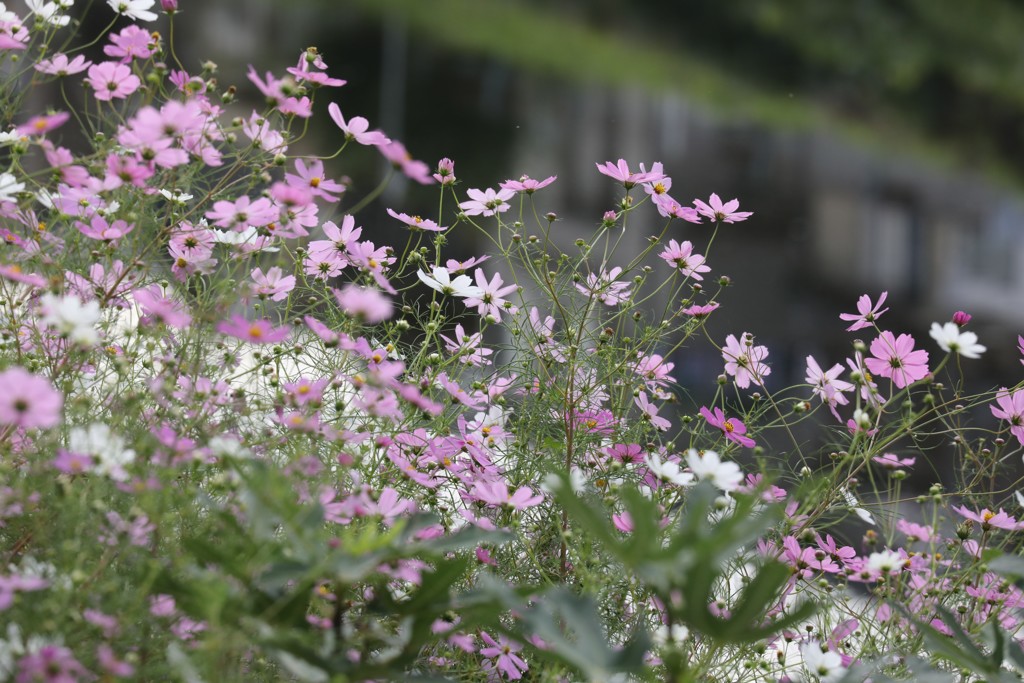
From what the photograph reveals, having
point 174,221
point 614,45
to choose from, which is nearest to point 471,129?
point 614,45

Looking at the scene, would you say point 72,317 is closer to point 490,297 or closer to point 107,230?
point 107,230

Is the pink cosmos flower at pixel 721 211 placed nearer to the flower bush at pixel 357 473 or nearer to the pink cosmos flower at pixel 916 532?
the flower bush at pixel 357 473

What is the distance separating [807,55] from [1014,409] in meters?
4.98

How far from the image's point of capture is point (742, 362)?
2.14 feet

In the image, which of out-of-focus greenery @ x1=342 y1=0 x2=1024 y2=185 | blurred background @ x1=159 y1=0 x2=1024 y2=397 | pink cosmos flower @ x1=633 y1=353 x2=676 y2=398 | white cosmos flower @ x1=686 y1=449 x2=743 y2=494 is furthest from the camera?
out-of-focus greenery @ x1=342 y1=0 x2=1024 y2=185

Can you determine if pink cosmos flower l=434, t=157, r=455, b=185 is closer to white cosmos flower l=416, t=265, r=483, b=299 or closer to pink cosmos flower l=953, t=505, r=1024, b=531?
white cosmos flower l=416, t=265, r=483, b=299

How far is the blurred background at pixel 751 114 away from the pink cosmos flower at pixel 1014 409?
8.57 ft

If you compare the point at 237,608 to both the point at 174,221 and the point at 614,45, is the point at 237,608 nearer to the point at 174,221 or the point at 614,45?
the point at 174,221

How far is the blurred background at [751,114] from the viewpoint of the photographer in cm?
380

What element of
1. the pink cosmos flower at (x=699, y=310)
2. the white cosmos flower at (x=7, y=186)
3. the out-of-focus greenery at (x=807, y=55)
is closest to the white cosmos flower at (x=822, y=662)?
the pink cosmos flower at (x=699, y=310)

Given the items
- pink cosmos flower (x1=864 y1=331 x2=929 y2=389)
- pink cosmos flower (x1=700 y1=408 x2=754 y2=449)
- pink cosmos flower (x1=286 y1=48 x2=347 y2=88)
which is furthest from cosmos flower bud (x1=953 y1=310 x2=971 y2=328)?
pink cosmos flower (x1=286 y1=48 x2=347 y2=88)

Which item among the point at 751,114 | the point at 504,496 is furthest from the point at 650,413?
the point at 751,114

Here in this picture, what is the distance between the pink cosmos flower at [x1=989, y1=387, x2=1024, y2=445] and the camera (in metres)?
0.61

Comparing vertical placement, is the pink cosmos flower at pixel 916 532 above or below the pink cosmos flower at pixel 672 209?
below
